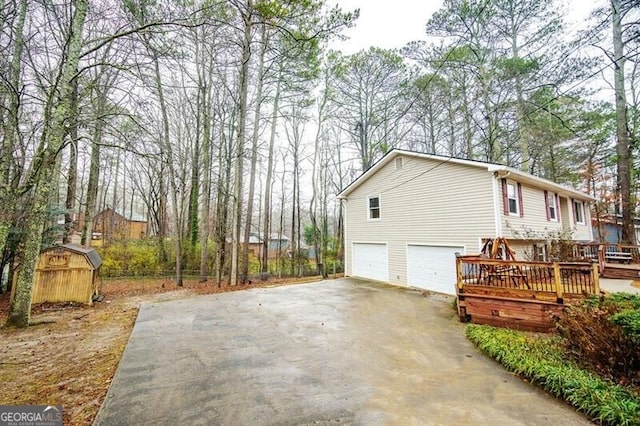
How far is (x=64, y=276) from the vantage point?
8.00 meters

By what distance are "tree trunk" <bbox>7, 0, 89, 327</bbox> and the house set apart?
9.81m

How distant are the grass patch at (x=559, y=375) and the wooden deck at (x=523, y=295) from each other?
52 centimetres

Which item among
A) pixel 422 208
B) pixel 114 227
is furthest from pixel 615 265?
pixel 114 227

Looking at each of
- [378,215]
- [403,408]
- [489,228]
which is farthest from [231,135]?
[403,408]

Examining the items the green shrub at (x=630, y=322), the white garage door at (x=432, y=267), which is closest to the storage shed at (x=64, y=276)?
the white garage door at (x=432, y=267)

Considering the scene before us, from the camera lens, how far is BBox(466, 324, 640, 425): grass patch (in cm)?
271

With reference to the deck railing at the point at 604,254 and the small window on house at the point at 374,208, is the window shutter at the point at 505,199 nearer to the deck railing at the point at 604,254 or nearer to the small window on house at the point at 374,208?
the deck railing at the point at 604,254

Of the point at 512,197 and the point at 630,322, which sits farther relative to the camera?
the point at 512,197

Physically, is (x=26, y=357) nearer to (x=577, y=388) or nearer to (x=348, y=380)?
(x=348, y=380)

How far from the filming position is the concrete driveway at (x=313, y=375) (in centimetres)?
275

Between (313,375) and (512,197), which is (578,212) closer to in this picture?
(512,197)

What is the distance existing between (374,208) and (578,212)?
1094cm

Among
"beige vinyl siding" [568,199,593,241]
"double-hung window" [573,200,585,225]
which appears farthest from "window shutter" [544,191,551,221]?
"double-hung window" [573,200,585,225]

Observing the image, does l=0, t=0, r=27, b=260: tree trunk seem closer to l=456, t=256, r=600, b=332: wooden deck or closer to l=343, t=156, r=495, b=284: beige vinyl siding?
l=456, t=256, r=600, b=332: wooden deck
